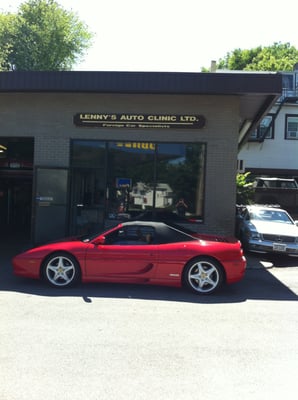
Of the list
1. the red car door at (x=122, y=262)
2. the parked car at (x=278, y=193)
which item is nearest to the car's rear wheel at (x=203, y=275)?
the red car door at (x=122, y=262)

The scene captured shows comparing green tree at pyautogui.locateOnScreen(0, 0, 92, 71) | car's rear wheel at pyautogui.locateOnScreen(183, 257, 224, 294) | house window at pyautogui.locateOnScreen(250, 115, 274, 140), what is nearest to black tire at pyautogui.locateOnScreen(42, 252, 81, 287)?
car's rear wheel at pyautogui.locateOnScreen(183, 257, 224, 294)

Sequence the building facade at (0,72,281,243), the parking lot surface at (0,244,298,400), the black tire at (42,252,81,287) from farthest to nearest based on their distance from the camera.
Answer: the building facade at (0,72,281,243)
the black tire at (42,252,81,287)
the parking lot surface at (0,244,298,400)

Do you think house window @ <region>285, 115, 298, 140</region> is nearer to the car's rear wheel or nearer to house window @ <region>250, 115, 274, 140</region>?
house window @ <region>250, 115, 274, 140</region>

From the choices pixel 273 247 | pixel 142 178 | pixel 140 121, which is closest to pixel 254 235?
pixel 273 247

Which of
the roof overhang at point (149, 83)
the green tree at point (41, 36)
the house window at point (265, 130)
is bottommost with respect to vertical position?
the roof overhang at point (149, 83)

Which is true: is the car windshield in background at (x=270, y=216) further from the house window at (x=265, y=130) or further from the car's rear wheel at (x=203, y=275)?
the house window at (x=265, y=130)

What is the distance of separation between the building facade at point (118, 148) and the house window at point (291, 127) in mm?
14800

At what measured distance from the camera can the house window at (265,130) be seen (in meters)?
25.1

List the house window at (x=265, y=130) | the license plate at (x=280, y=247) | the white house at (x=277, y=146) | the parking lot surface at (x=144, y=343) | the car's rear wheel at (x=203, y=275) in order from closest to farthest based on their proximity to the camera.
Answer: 1. the parking lot surface at (x=144, y=343)
2. the car's rear wheel at (x=203, y=275)
3. the license plate at (x=280, y=247)
4. the house window at (x=265, y=130)
5. the white house at (x=277, y=146)

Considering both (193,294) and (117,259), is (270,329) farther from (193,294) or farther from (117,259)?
(117,259)

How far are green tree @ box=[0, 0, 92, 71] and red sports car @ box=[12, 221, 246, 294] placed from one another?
32046 millimetres

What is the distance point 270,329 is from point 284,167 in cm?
2174

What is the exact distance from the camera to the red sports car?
681 cm

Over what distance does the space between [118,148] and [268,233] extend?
15.9ft
